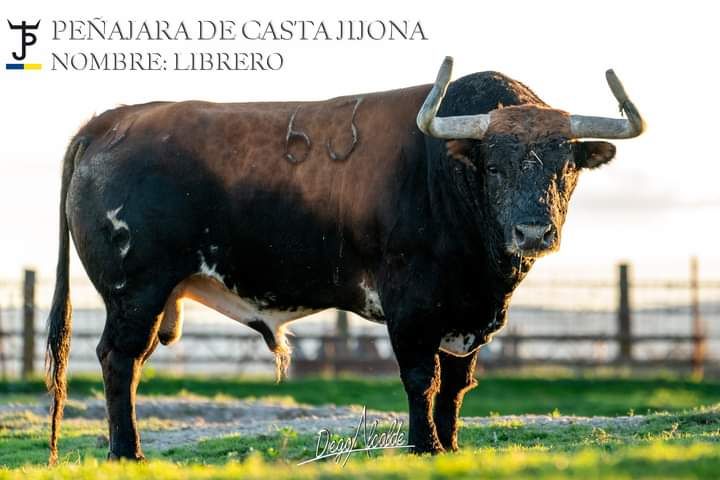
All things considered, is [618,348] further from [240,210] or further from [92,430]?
[240,210]

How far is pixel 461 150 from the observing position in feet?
32.2

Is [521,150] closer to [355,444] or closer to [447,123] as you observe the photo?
[447,123]

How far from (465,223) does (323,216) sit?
1206 mm

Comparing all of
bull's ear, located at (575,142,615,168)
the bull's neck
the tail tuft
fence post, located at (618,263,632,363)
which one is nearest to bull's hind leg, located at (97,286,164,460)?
the tail tuft

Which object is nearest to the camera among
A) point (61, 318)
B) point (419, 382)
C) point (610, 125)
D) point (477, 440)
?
point (419, 382)

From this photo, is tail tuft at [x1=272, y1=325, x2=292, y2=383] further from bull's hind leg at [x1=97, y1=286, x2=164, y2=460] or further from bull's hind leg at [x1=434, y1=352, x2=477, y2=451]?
bull's hind leg at [x1=434, y1=352, x2=477, y2=451]

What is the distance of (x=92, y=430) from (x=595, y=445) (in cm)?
706

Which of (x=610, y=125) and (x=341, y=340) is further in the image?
(x=341, y=340)

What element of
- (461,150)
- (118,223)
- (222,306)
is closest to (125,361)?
(222,306)

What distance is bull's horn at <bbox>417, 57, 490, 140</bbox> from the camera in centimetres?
976

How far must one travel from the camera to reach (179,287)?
11.0 meters

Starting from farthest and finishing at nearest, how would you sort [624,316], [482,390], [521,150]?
1. [624,316]
2. [482,390]
3. [521,150]

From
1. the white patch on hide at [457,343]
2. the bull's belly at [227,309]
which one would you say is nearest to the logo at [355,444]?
the white patch on hide at [457,343]

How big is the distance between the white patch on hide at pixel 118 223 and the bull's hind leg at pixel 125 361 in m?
0.39
